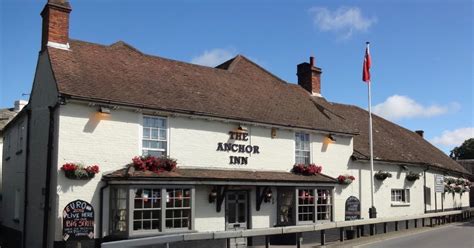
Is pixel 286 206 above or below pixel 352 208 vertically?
above

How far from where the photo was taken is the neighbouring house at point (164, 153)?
1509cm

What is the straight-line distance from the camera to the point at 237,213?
1875 centimetres

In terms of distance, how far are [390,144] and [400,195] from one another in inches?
113

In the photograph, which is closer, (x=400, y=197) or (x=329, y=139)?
(x=329, y=139)

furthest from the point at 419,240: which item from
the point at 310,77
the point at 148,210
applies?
the point at 310,77

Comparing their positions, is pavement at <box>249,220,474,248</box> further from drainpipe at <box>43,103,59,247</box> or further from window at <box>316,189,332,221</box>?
drainpipe at <box>43,103,59,247</box>

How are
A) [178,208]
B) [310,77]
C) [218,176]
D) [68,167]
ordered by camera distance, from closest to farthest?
[68,167]
[178,208]
[218,176]
[310,77]

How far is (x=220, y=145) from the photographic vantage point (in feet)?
60.6

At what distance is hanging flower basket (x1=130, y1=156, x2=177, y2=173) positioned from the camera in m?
15.8

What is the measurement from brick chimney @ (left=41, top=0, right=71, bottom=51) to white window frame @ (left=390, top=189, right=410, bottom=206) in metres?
17.3

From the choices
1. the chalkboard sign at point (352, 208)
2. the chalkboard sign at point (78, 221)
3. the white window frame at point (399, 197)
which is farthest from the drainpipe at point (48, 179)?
the white window frame at point (399, 197)

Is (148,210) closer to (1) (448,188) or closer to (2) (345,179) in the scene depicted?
(2) (345,179)

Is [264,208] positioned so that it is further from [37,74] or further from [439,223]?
[439,223]

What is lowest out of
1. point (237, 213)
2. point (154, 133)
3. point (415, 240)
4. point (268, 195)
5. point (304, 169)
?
point (415, 240)
